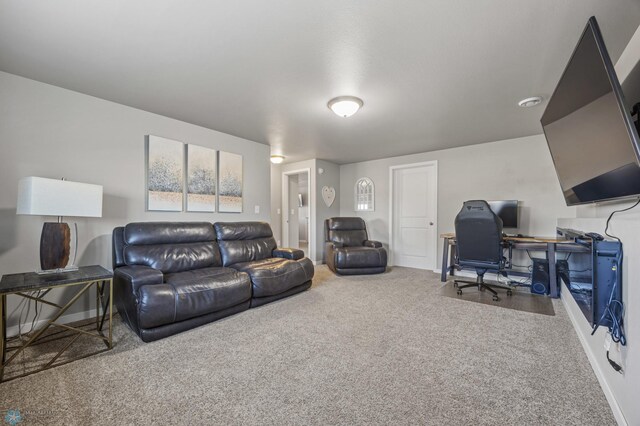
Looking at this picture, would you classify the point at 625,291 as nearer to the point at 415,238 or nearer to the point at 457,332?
the point at 457,332

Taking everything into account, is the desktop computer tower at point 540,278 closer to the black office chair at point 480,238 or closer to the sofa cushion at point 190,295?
the black office chair at point 480,238

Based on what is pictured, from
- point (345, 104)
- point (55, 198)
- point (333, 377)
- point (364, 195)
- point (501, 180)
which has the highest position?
point (345, 104)

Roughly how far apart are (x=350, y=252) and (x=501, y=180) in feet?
8.85

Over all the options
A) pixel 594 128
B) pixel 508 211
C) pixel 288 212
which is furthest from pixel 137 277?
pixel 508 211

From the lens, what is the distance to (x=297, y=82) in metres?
2.47

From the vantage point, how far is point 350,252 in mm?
4441

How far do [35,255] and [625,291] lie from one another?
4318mm

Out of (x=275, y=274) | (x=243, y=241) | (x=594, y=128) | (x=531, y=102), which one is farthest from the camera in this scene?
(x=243, y=241)

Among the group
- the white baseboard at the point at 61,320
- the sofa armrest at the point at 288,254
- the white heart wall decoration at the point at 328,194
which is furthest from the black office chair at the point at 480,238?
the white baseboard at the point at 61,320

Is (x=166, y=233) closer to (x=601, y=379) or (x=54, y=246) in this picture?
(x=54, y=246)

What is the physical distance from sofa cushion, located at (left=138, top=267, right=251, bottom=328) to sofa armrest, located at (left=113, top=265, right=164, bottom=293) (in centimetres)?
6

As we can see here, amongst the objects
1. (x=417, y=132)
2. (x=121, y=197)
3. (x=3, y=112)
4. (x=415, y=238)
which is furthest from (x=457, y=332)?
(x=3, y=112)

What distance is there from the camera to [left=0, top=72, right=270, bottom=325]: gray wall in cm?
235

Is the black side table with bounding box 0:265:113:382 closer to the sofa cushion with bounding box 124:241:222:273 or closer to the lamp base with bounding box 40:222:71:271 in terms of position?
the lamp base with bounding box 40:222:71:271
